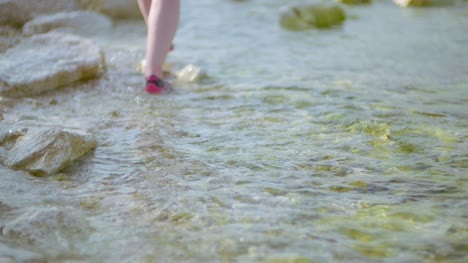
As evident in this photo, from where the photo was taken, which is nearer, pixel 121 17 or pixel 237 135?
pixel 237 135

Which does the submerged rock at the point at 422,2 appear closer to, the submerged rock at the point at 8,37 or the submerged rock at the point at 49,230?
the submerged rock at the point at 8,37

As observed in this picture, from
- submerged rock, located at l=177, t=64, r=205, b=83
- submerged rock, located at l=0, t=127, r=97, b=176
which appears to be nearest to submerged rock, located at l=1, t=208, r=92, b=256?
submerged rock, located at l=0, t=127, r=97, b=176

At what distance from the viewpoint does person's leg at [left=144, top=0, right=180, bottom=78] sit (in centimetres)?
416

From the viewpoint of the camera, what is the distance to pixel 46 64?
4.39 metres

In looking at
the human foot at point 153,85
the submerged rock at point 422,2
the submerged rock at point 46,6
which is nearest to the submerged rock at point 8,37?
the submerged rock at point 46,6

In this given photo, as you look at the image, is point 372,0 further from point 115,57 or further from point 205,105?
point 205,105

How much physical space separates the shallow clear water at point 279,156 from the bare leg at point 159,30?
0.21 m

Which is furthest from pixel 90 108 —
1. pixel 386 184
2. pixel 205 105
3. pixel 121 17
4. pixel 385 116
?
pixel 121 17

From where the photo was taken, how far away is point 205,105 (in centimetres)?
399

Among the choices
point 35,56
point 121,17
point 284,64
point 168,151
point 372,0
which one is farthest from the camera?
point 372,0

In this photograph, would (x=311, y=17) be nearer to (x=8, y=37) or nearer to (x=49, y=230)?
(x=8, y=37)

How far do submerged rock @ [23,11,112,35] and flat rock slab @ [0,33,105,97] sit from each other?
1002 millimetres

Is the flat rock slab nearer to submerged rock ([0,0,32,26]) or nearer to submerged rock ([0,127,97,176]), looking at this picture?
submerged rock ([0,0,32,26])

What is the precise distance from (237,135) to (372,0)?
5.61m
